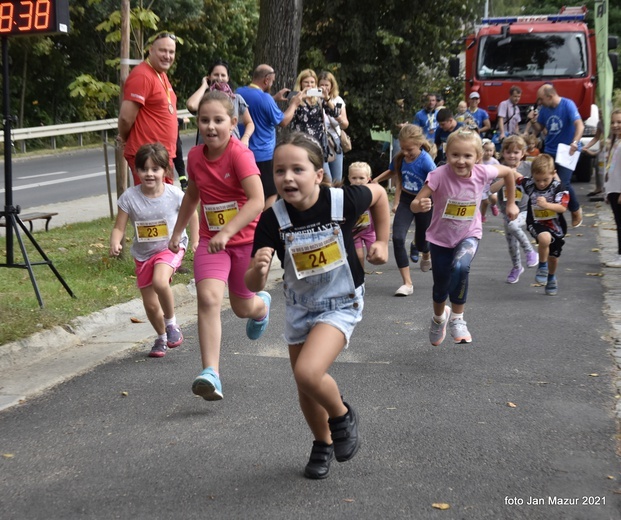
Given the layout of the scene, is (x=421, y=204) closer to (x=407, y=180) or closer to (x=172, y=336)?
→ (x=172, y=336)

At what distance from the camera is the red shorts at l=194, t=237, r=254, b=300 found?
5711 mm

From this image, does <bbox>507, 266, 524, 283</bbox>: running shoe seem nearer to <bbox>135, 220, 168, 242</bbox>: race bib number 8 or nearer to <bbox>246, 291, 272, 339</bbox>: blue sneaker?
<bbox>246, 291, 272, 339</bbox>: blue sneaker

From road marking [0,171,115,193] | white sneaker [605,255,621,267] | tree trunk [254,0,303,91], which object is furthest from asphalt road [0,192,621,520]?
road marking [0,171,115,193]

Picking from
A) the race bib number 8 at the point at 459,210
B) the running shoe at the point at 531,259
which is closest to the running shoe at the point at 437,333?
the race bib number 8 at the point at 459,210

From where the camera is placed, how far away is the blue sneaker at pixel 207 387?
509cm

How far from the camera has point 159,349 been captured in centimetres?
679

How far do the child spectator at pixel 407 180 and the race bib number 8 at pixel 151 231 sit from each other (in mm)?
2915

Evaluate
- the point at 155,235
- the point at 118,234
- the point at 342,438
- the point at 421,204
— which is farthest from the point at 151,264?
the point at 342,438

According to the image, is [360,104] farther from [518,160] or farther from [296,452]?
[296,452]

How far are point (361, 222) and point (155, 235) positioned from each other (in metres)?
2.54

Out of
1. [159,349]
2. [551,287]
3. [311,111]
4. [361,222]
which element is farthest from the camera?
[311,111]

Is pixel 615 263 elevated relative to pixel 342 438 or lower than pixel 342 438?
lower

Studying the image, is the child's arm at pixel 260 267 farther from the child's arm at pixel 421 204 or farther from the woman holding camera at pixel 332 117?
the woman holding camera at pixel 332 117

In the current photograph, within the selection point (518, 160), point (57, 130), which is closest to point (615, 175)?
point (518, 160)
